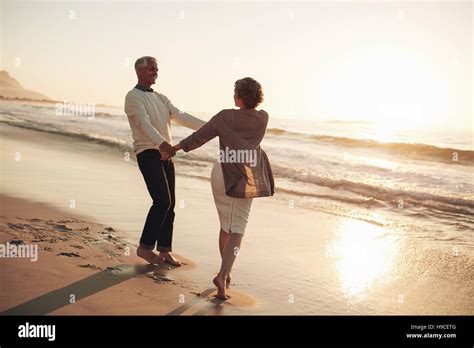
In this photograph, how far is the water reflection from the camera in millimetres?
5301

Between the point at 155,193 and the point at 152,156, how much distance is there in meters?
0.36

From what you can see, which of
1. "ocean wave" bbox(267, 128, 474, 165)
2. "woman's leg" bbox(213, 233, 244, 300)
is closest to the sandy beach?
"woman's leg" bbox(213, 233, 244, 300)

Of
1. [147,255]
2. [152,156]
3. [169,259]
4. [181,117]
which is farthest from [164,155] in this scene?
[169,259]

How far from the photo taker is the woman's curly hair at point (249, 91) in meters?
4.62

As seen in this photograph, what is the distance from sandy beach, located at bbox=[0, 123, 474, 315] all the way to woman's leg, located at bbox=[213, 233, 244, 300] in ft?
0.40

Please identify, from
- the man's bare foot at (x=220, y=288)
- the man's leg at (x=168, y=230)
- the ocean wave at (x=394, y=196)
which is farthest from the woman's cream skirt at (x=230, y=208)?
the ocean wave at (x=394, y=196)

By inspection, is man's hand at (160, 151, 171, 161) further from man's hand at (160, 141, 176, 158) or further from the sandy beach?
the sandy beach

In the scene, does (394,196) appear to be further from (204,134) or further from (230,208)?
(204,134)

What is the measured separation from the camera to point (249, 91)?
15.2 ft

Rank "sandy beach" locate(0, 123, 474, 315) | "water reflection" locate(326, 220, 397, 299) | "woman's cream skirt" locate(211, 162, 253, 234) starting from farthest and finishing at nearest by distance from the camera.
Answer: "water reflection" locate(326, 220, 397, 299)
"woman's cream skirt" locate(211, 162, 253, 234)
"sandy beach" locate(0, 123, 474, 315)

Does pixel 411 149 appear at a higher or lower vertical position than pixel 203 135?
lower

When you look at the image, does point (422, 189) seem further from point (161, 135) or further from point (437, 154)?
point (437, 154)
